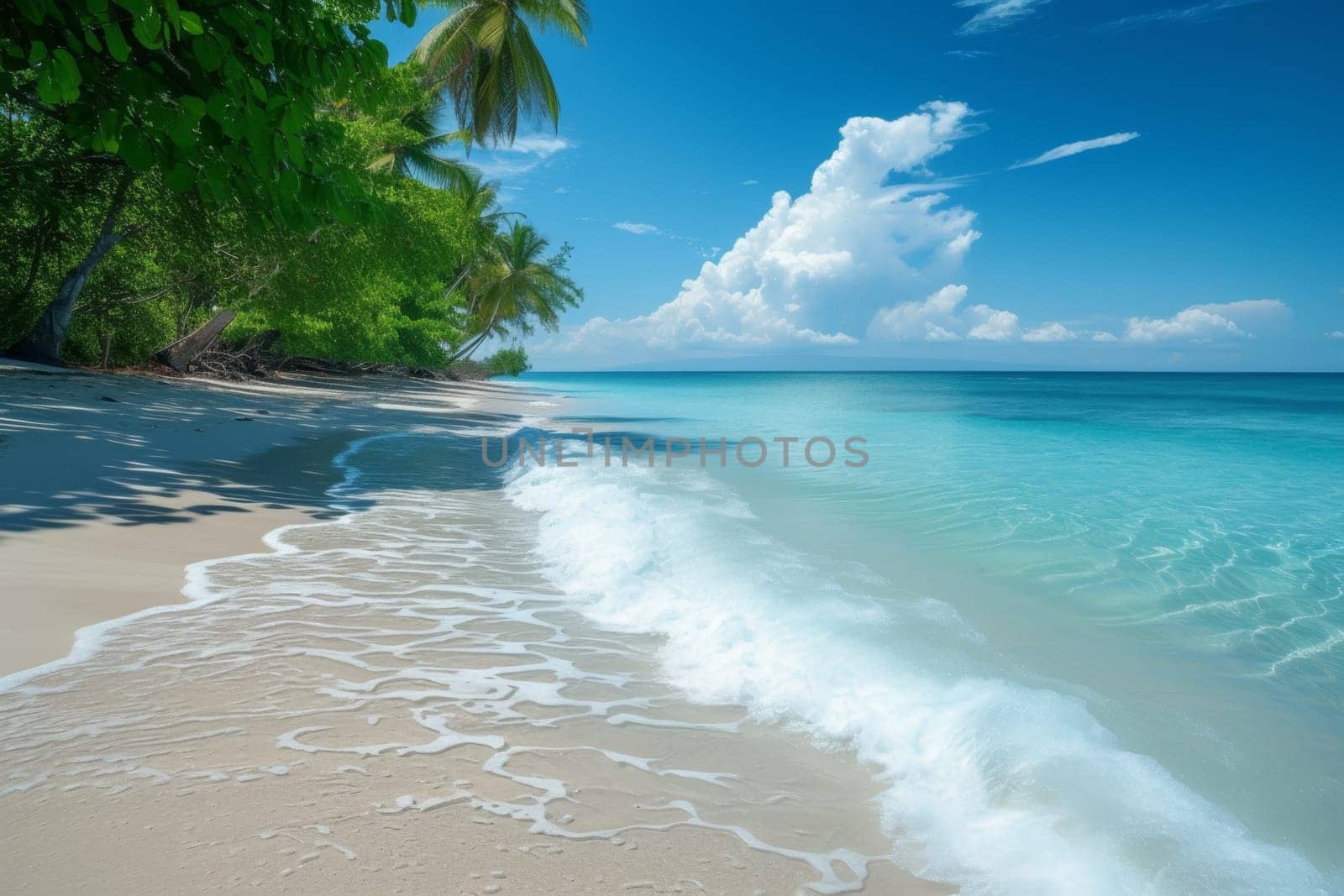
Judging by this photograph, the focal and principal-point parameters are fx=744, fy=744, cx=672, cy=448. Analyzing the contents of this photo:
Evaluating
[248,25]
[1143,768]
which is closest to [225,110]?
[248,25]

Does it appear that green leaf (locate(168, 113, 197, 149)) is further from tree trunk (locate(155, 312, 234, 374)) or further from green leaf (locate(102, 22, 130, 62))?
tree trunk (locate(155, 312, 234, 374))

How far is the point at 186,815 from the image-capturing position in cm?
211

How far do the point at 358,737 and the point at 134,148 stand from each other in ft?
7.85

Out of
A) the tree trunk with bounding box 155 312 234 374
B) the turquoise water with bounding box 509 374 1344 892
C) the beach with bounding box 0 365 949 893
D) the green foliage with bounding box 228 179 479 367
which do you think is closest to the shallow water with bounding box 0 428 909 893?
the beach with bounding box 0 365 949 893

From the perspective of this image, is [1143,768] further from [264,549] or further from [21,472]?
[21,472]

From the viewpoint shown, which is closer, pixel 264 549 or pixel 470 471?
pixel 264 549

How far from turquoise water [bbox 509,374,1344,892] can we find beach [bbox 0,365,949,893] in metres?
0.36

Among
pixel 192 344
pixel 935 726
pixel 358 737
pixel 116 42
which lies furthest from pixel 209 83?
pixel 192 344

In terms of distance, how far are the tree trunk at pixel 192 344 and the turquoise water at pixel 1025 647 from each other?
17245 millimetres

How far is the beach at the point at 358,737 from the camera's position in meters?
2.02

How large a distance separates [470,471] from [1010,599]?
7.55 m

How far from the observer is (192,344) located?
22.8 meters

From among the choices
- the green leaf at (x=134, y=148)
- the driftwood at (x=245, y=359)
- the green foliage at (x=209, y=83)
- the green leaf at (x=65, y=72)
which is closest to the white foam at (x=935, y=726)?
the green foliage at (x=209, y=83)

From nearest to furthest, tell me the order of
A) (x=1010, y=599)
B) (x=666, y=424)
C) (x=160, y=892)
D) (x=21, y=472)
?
1. (x=160, y=892)
2. (x=1010, y=599)
3. (x=21, y=472)
4. (x=666, y=424)
